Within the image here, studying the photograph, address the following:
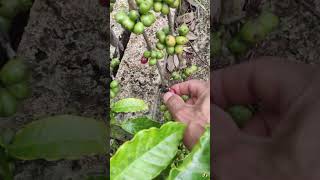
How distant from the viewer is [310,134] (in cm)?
86

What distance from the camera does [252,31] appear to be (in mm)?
1322

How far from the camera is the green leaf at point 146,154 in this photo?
91 cm

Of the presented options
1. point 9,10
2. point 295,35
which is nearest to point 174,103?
point 9,10

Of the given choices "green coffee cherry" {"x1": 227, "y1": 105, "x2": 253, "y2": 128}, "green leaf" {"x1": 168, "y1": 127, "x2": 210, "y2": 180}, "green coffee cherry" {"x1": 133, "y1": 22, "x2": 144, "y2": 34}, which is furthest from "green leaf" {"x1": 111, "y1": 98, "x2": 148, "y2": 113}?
"green leaf" {"x1": 168, "y1": 127, "x2": 210, "y2": 180}

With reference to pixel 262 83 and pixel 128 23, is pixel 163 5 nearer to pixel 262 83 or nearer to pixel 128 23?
pixel 128 23

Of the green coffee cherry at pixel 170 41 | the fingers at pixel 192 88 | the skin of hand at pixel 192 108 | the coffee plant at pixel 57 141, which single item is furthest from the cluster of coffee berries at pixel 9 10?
the green coffee cherry at pixel 170 41

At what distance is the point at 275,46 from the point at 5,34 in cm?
135

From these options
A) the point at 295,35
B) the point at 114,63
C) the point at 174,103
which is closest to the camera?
the point at 174,103

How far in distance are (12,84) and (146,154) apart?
0.98 feet

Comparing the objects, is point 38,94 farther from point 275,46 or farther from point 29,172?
point 275,46

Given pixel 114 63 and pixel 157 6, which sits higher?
pixel 157 6

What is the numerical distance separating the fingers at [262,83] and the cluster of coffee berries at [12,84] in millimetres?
503

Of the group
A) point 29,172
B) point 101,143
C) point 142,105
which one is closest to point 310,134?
point 101,143

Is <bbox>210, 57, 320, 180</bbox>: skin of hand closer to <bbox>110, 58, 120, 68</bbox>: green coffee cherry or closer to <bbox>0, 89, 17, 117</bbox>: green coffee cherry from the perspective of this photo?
<bbox>0, 89, 17, 117</bbox>: green coffee cherry
